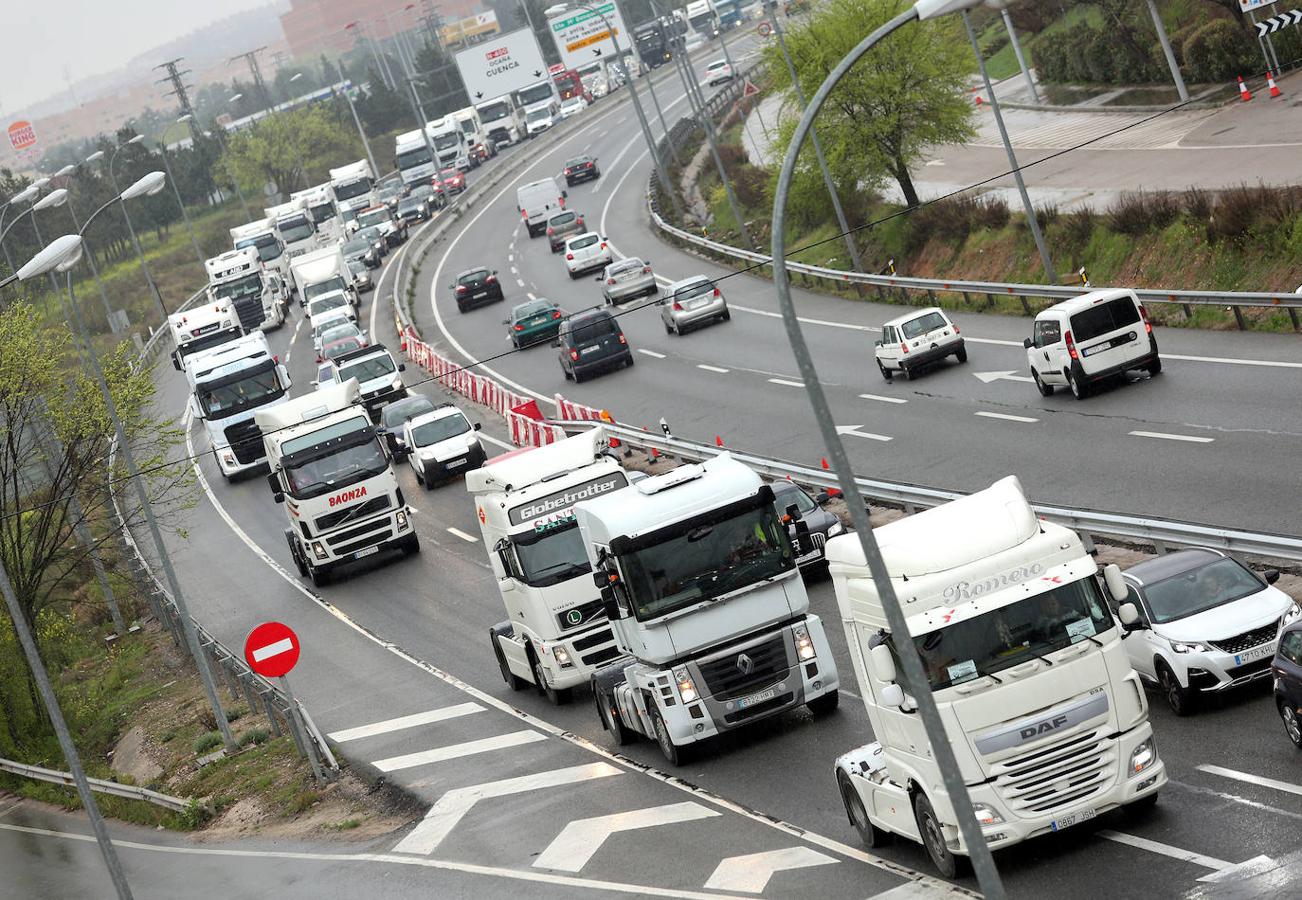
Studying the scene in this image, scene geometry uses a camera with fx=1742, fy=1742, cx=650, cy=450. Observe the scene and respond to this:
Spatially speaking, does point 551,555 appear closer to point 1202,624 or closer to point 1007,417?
point 1202,624

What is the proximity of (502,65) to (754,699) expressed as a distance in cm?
9919

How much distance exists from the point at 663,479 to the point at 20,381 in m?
18.5

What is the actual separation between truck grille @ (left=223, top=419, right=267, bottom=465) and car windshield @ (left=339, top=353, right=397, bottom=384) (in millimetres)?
3195

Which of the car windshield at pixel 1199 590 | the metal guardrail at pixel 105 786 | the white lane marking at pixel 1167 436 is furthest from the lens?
the white lane marking at pixel 1167 436

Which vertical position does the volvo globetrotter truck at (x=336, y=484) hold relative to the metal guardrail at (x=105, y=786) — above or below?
above

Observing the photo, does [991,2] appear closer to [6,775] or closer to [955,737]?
[955,737]

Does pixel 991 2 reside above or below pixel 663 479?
above

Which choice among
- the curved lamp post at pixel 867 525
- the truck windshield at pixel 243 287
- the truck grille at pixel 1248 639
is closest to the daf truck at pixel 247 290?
the truck windshield at pixel 243 287

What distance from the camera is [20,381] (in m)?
33.4

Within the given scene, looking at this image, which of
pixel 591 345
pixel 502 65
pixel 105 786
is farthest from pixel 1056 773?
pixel 502 65

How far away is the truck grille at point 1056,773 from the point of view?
1336 cm

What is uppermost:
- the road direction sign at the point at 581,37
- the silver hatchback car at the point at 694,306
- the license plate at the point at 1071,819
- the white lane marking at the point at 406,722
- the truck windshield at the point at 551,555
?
the road direction sign at the point at 581,37

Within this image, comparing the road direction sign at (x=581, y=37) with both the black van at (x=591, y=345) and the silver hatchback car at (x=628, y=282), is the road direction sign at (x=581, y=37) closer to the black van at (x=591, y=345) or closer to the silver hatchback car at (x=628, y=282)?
the silver hatchback car at (x=628, y=282)

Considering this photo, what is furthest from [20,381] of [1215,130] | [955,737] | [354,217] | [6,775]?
[354,217]
